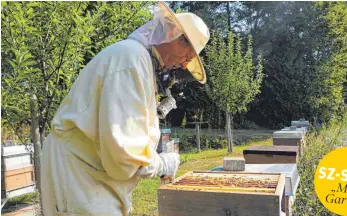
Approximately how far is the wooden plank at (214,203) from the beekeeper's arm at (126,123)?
706mm

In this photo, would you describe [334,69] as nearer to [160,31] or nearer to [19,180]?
[19,180]

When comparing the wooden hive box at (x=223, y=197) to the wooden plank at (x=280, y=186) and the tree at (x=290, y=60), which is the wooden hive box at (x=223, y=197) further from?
the tree at (x=290, y=60)

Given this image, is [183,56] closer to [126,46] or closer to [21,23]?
[126,46]

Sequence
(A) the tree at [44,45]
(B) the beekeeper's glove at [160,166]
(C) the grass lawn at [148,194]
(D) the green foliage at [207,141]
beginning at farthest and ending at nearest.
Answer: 1. (D) the green foliage at [207,141]
2. (C) the grass lawn at [148,194]
3. (A) the tree at [44,45]
4. (B) the beekeeper's glove at [160,166]

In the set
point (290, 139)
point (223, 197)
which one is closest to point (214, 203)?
point (223, 197)

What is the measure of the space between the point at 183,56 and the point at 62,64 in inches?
42.6

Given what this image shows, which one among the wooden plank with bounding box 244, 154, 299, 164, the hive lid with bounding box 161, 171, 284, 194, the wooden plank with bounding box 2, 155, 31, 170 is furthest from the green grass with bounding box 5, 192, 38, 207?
the hive lid with bounding box 161, 171, 284, 194

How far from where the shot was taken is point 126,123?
4.31 feet

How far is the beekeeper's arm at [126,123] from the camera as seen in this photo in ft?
4.25

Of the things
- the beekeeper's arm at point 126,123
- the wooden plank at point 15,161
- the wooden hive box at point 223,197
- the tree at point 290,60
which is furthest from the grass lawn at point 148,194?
the tree at point 290,60

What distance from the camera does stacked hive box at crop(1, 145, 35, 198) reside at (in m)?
4.28

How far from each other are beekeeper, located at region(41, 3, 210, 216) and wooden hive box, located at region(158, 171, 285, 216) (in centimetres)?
55

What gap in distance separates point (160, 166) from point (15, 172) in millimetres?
3479

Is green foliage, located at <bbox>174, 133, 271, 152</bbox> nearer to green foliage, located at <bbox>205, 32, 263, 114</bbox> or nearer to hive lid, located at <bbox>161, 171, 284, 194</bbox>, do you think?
green foliage, located at <bbox>205, 32, 263, 114</bbox>
